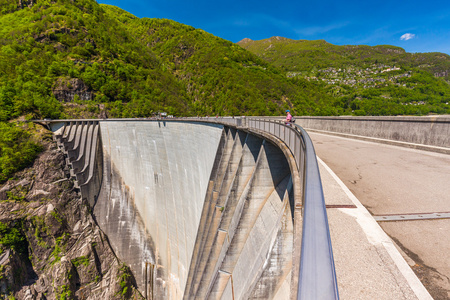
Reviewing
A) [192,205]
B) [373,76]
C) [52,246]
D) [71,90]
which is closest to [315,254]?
[192,205]

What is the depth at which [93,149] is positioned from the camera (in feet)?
81.1

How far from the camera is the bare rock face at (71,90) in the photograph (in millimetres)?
32875

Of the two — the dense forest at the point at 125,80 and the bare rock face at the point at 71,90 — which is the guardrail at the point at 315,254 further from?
the bare rock face at the point at 71,90

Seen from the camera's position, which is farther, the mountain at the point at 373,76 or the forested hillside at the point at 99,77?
the mountain at the point at 373,76

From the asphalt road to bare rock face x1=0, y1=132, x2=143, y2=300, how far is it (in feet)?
76.3

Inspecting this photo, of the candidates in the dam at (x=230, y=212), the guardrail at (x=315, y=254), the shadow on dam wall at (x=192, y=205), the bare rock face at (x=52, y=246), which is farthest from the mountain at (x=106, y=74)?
the guardrail at (x=315, y=254)

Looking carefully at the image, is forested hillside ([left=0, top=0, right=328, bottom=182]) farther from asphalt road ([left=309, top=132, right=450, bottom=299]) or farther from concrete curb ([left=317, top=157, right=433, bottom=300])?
concrete curb ([left=317, top=157, right=433, bottom=300])

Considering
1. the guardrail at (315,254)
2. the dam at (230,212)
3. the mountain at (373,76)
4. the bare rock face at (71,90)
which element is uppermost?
the mountain at (373,76)

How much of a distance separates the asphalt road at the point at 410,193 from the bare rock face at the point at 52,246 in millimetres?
23263

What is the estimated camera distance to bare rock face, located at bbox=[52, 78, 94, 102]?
32.9m

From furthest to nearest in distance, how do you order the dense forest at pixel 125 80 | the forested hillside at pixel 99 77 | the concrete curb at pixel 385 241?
1. the dense forest at pixel 125 80
2. the forested hillside at pixel 99 77
3. the concrete curb at pixel 385 241

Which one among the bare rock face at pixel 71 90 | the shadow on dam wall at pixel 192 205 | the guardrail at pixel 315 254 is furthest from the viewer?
the bare rock face at pixel 71 90

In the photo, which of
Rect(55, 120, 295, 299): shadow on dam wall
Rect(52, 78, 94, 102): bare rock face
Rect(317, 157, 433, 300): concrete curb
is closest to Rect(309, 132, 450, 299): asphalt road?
Rect(317, 157, 433, 300): concrete curb

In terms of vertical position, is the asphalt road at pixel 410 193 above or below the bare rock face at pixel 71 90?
below
